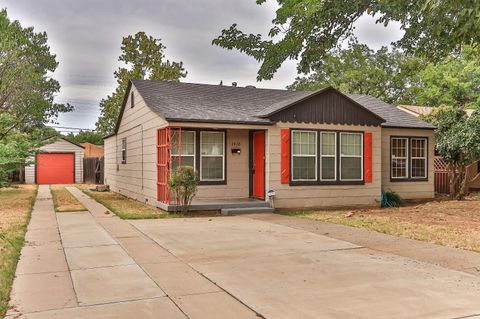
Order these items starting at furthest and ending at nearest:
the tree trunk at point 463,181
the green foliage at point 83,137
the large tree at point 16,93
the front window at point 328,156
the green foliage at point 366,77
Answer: the green foliage at point 83,137 < the green foliage at point 366,77 < the tree trunk at point 463,181 < the front window at point 328,156 < the large tree at point 16,93

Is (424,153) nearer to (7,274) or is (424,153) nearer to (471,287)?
(471,287)

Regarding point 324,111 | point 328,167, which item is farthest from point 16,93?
point 328,167

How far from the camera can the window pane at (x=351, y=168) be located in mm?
14008

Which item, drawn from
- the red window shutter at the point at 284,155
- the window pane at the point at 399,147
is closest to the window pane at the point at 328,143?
the red window shutter at the point at 284,155

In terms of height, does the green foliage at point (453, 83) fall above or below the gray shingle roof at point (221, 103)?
above

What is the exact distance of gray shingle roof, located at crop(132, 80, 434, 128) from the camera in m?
12.7

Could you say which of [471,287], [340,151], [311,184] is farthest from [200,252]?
[340,151]

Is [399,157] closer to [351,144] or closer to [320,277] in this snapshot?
[351,144]

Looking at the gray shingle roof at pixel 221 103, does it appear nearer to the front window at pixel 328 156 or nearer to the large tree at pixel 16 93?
the front window at pixel 328 156

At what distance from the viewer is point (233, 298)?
15.5 ft

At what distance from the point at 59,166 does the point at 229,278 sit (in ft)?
91.2

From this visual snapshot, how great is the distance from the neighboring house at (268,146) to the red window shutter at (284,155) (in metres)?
0.03

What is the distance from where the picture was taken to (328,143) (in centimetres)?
1380

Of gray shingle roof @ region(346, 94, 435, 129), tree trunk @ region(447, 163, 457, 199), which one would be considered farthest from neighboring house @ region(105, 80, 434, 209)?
tree trunk @ region(447, 163, 457, 199)
